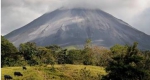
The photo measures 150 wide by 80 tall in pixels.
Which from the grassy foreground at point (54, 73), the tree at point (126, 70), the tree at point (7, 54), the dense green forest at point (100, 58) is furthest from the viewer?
the tree at point (7, 54)

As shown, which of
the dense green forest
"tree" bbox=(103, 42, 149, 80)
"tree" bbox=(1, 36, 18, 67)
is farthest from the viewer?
"tree" bbox=(1, 36, 18, 67)

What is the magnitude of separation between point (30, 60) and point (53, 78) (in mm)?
23954

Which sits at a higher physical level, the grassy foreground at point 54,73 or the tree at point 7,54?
the tree at point 7,54

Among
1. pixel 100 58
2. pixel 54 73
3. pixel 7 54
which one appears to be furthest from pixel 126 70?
pixel 7 54

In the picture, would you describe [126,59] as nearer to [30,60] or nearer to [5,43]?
[30,60]

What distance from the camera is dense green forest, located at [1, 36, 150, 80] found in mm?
37062

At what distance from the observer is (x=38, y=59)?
2680 inches

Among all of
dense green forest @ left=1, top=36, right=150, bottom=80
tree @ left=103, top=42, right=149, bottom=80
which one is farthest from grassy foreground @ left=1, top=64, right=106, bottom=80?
tree @ left=103, top=42, right=149, bottom=80

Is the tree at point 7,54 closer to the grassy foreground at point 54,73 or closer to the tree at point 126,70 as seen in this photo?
the grassy foreground at point 54,73

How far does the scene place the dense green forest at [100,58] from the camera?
122 ft

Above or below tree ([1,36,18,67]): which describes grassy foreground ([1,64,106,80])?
below

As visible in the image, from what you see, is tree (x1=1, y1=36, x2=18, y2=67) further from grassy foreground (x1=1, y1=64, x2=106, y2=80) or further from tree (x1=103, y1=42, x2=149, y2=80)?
tree (x1=103, y1=42, x2=149, y2=80)

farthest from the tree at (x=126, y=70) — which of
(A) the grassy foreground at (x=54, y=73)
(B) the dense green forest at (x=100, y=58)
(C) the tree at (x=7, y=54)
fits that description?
(C) the tree at (x=7, y=54)

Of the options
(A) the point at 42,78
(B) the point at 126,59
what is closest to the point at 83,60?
(A) the point at 42,78
